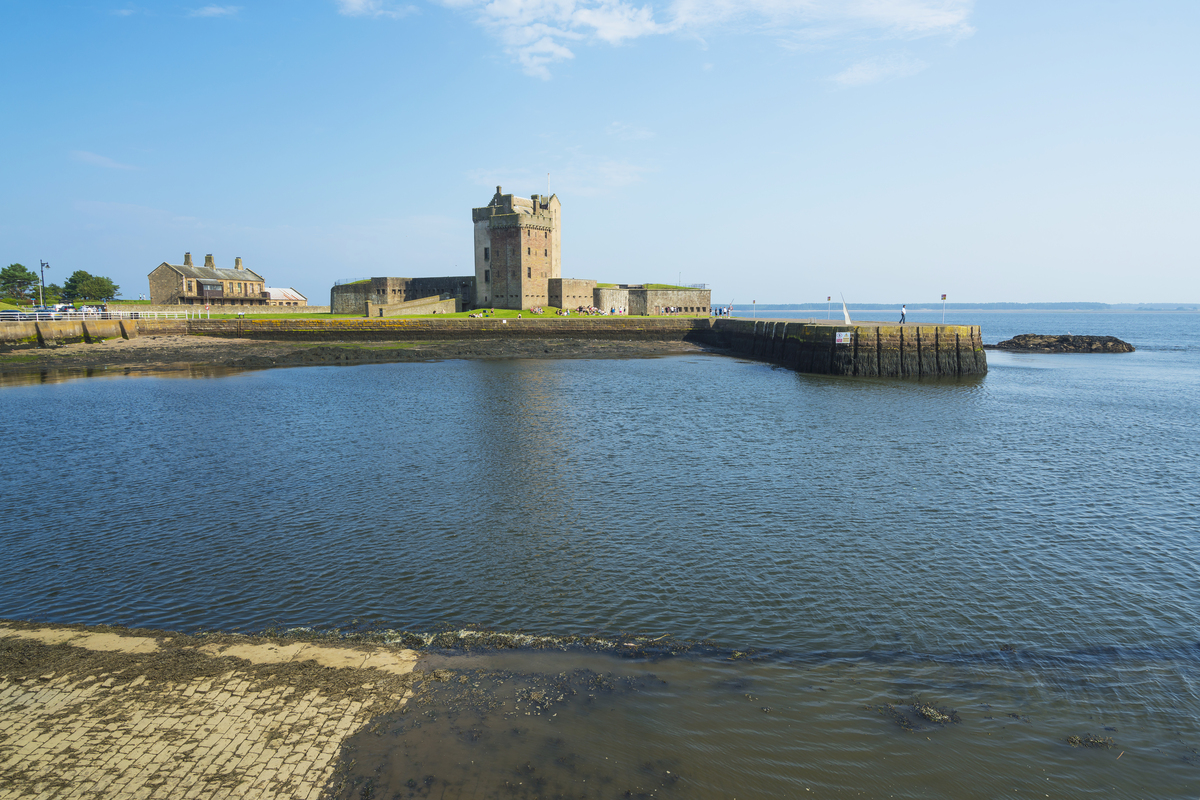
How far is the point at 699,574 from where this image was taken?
1099 centimetres

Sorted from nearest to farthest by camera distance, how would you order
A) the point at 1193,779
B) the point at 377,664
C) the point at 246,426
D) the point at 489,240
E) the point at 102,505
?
1. the point at 1193,779
2. the point at 377,664
3. the point at 102,505
4. the point at 246,426
5. the point at 489,240

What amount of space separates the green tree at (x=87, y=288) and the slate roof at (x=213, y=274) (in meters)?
17.2

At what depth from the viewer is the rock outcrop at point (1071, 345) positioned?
61312 millimetres

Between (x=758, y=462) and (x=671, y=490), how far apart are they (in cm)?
390

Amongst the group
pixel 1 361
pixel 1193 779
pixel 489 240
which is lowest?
pixel 1193 779

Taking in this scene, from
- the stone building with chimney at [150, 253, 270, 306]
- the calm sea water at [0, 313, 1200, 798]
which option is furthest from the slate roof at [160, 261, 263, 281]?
the calm sea water at [0, 313, 1200, 798]

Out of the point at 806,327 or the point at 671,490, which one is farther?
the point at 806,327

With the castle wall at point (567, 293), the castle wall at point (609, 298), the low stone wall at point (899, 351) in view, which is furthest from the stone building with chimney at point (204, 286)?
the low stone wall at point (899, 351)

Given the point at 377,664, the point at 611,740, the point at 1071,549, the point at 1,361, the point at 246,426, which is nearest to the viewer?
the point at 611,740

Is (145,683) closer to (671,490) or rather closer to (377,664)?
(377,664)

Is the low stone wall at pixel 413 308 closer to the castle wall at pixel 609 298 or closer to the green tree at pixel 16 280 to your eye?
the castle wall at pixel 609 298

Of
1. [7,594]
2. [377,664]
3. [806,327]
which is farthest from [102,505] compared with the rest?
[806,327]

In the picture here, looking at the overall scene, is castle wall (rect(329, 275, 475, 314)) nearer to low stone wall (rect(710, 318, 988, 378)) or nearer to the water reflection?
the water reflection

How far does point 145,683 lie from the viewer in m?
7.49
